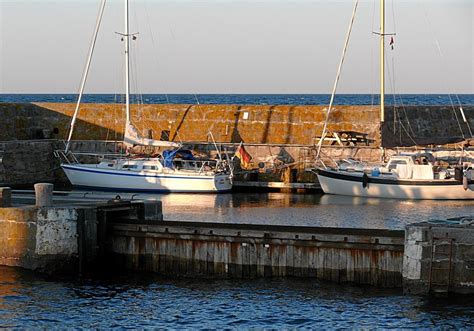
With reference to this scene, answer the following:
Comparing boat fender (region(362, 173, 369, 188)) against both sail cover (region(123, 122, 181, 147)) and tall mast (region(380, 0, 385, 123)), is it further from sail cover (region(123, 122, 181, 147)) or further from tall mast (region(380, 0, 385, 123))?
sail cover (region(123, 122, 181, 147))

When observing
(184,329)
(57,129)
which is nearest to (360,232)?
(184,329)

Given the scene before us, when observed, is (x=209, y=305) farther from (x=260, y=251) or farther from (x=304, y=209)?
(x=304, y=209)

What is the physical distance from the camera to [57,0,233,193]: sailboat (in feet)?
167

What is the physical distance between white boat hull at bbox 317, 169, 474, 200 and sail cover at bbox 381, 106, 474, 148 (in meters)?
4.57

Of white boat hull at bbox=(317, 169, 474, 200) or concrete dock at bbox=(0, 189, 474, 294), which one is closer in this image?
concrete dock at bbox=(0, 189, 474, 294)

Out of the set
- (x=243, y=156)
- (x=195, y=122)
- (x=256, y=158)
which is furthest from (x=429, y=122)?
(x=195, y=122)

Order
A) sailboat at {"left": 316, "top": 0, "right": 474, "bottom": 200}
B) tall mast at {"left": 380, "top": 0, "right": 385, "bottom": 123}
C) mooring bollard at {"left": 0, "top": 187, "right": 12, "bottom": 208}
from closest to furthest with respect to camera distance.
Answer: mooring bollard at {"left": 0, "top": 187, "right": 12, "bottom": 208} < sailboat at {"left": 316, "top": 0, "right": 474, "bottom": 200} < tall mast at {"left": 380, "top": 0, "right": 385, "bottom": 123}

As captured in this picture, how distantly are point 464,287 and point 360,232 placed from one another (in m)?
3.34

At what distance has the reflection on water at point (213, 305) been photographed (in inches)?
974

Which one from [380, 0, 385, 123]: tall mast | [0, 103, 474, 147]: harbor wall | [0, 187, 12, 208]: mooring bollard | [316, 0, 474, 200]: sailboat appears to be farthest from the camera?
[0, 103, 474, 147]: harbor wall

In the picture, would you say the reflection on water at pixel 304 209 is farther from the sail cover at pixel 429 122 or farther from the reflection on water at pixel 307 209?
the sail cover at pixel 429 122

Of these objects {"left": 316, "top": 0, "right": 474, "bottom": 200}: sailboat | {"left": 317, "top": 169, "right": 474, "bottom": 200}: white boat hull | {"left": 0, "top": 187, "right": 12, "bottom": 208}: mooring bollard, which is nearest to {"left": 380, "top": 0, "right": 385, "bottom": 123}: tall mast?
{"left": 316, "top": 0, "right": 474, "bottom": 200}: sailboat

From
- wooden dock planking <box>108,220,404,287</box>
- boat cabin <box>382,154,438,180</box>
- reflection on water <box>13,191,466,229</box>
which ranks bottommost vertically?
reflection on water <box>13,191,466,229</box>

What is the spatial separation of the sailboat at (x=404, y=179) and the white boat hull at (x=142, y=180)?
4.97 m
